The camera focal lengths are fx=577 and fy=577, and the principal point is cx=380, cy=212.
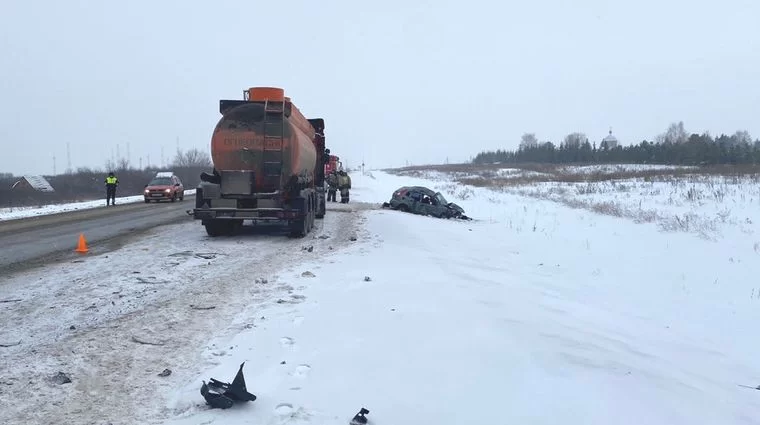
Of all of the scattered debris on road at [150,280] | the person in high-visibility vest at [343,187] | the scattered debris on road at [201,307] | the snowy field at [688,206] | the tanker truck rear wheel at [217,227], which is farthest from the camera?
the person in high-visibility vest at [343,187]

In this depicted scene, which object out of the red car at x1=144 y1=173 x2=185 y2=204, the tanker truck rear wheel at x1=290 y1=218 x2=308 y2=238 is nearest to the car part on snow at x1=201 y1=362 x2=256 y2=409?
the tanker truck rear wheel at x1=290 y1=218 x2=308 y2=238

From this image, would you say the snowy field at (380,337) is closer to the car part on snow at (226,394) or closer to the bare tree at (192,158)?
the car part on snow at (226,394)

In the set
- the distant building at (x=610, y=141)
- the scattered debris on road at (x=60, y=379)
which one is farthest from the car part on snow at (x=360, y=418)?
the distant building at (x=610, y=141)

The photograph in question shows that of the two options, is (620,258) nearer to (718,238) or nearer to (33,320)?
(718,238)

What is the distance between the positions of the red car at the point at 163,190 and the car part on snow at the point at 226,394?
3221 cm

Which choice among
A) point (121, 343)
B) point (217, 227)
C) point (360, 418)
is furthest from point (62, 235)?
point (360, 418)

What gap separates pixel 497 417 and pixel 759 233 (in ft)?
50.7

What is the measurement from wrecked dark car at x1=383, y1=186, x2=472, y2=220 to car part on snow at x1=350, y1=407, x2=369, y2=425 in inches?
843

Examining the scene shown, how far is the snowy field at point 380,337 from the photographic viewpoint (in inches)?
184

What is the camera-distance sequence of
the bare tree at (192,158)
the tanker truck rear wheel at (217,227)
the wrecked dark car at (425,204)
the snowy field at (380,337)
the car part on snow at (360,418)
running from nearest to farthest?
the car part on snow at (360,418) < the snowy field at (380,337) < the tanker truck rear wheel at (217,227) < the wrecked dark car at (425,204) < the bare tree at (192,158)

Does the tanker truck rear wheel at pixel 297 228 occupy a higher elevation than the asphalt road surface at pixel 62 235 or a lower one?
higher

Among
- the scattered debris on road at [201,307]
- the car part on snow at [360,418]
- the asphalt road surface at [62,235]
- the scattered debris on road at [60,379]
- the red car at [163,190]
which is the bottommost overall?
the car part on snow at [360,418]

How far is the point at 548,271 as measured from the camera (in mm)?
12852

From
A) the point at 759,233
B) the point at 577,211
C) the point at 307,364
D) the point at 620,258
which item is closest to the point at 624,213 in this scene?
the point at 577,211
